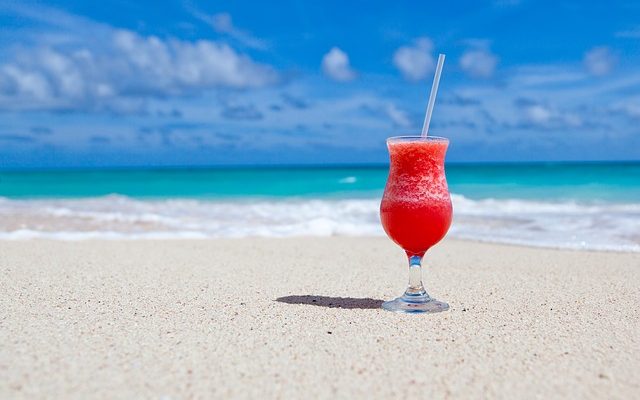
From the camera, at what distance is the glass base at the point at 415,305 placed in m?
3.28

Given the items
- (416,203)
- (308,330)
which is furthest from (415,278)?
(308,330)

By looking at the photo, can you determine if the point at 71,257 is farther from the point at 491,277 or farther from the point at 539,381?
the point at 539,381

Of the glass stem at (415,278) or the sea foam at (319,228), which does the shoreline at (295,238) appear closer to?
the sea foam at (319,228)

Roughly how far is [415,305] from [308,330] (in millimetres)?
695

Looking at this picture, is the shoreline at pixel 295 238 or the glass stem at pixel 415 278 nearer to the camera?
the glass stem at pixel 415 278

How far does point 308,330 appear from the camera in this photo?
2906 mm

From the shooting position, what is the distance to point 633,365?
2.43m

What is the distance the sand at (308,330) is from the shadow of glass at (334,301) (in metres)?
0.01

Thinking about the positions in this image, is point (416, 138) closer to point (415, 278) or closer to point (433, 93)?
point (433, 93)

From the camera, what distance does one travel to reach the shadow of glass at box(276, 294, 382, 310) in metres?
3.46

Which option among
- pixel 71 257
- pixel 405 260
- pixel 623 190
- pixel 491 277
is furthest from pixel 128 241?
pixel 623 190

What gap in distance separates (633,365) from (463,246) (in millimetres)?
3889

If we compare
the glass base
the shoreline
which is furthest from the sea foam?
the glass base

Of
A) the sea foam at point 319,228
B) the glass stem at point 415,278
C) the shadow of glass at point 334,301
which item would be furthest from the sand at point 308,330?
the sea foam at point 319,228
